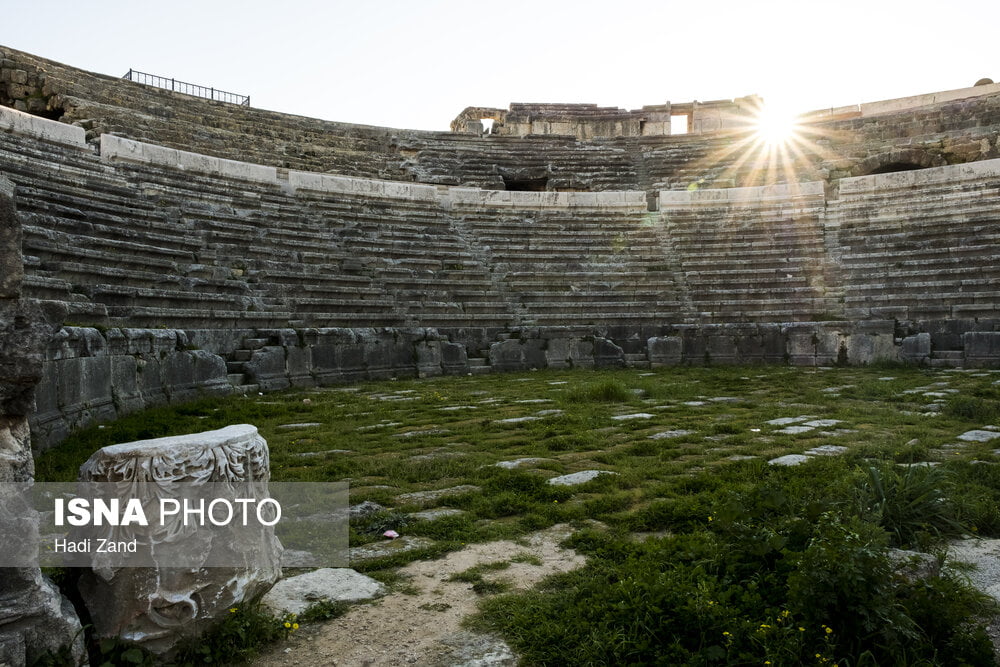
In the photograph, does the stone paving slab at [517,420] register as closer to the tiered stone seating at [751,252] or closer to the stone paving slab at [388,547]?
the stone paving slab at [388,547]

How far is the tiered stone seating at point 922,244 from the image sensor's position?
1253cm

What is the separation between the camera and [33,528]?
2.18 m

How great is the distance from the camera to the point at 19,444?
7.36 feet

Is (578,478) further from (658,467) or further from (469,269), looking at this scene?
(469,269)

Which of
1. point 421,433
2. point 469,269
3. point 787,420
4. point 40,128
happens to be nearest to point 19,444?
point 421,433

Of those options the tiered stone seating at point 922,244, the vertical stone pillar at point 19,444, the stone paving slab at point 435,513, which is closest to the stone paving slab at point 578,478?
the stone paving slab at point 435,513

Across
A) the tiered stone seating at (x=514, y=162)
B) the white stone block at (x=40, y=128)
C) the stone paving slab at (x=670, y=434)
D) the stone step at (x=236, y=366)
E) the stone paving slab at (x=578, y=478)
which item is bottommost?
the stone paving slab at (x=578, y=478)

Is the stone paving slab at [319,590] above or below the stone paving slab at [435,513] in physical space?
below

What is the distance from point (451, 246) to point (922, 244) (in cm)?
968

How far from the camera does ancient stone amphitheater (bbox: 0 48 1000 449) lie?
9578mm

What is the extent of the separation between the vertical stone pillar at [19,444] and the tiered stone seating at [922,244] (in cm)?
1355

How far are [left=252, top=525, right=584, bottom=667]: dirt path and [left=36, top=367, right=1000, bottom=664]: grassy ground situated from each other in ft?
0.46

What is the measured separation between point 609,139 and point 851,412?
16908 mm

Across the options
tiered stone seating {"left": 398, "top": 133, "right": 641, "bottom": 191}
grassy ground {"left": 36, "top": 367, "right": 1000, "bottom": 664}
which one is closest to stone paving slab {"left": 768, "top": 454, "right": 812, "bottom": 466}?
grassy ground {"left": 36, "top": 367, "right": 1000, "bottom": 664}
